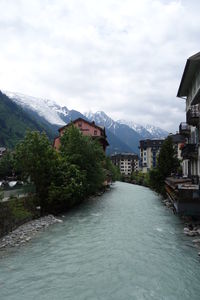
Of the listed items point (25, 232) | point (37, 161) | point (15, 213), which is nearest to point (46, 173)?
point (37, 161)

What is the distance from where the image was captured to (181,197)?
1984cm

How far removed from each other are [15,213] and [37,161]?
20.9 ft

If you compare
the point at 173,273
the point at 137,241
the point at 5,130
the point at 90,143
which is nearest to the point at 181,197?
the point at 137,241

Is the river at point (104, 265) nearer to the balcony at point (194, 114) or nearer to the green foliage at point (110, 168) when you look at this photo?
the balcony at point (194, 114)

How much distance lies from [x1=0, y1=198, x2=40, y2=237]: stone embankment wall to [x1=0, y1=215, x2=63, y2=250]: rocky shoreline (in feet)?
1.50

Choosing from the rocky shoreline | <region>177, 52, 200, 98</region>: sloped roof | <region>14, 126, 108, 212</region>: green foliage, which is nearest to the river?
the rocky shoreline

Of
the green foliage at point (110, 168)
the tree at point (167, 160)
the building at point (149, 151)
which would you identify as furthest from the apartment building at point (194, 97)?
the building at point (149, 151)

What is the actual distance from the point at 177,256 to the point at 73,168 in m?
18.7

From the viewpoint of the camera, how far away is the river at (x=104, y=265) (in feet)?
36.5

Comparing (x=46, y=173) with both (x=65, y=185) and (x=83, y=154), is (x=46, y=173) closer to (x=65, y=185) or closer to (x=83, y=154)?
(x=65, y=185)

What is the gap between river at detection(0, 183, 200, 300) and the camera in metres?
11.1

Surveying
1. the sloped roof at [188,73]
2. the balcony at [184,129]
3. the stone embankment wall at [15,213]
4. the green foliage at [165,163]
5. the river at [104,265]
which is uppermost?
the sloped roof at [188,73]

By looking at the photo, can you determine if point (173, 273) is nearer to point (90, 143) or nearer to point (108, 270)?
point (108, 270)

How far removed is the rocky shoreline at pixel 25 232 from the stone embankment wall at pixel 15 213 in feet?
1.50
